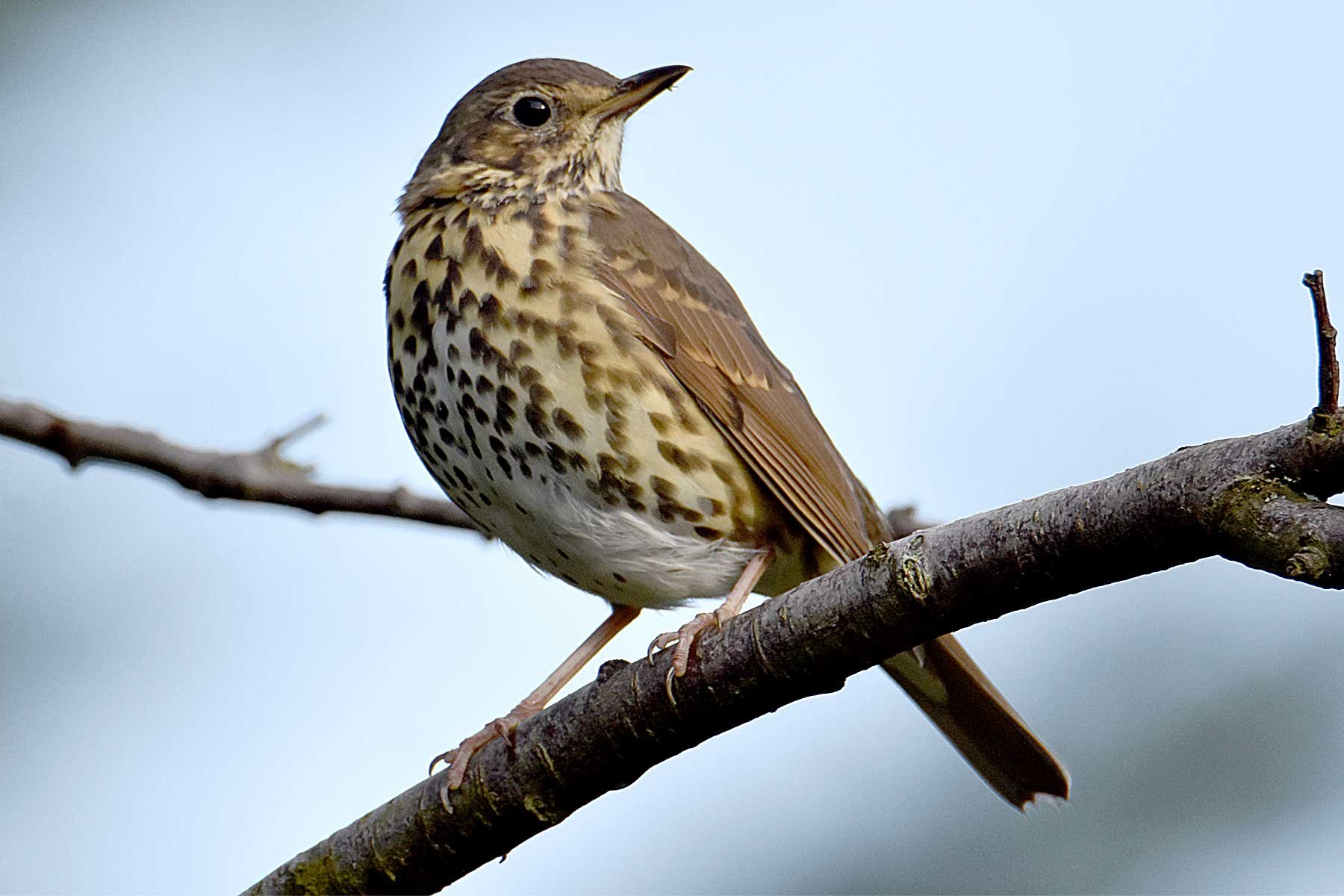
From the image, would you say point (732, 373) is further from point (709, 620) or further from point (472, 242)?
point (709, 620)

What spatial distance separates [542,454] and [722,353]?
0.82 meters

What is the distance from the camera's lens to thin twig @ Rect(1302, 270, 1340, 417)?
8.04ft

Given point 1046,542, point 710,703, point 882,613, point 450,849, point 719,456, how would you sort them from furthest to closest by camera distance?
point 719,456, point 450,849, point 710,703, point 882,613, point 1046,542

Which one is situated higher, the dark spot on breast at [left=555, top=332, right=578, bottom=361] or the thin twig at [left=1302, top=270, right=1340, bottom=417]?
the dark spot on breast at [left=555, top=332, right=578, bottom=361]

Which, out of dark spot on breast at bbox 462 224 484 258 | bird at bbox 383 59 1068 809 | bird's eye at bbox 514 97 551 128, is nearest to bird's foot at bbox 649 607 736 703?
bird at bbox 383 59 1068 809

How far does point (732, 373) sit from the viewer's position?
195 inches

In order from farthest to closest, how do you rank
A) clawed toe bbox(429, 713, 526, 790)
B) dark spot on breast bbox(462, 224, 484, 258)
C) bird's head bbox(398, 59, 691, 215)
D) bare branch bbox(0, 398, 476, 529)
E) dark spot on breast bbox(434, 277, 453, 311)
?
bird's head bbox(398, 59, 691, 215) < dark spot on breast bbox(462, 224, 484, 258) < dark spot on breast bbox(434, 277, 453, 311) < bare branch bbox(0, 398, 476, 529) < clawed toe bbox(429, 713, 526, 790)

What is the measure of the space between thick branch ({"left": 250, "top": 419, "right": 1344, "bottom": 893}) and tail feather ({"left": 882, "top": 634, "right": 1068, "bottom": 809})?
1387 mm

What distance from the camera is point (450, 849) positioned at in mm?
3805

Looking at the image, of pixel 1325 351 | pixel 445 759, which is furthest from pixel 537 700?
pixel 1325 351

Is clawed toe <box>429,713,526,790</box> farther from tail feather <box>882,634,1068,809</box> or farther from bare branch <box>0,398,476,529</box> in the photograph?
→ tail feather <box>882,634,1068,809</box>

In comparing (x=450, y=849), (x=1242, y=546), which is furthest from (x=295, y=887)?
(x=1242, y=546)

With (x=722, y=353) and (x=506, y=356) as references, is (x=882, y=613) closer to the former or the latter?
(x=506, y=356)

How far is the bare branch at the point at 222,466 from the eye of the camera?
173 inches
